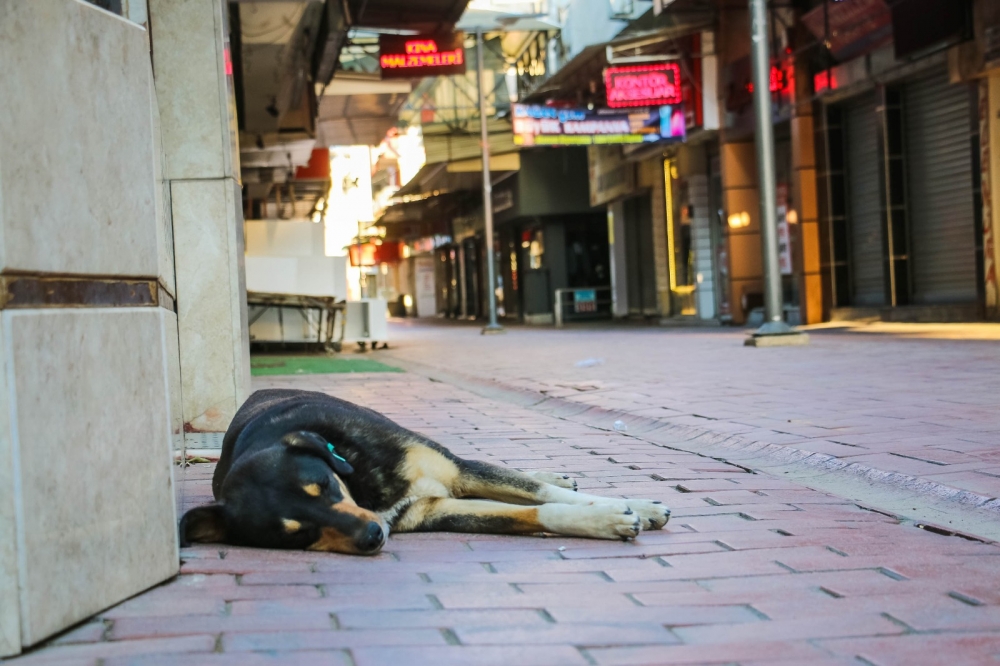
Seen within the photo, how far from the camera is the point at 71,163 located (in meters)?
3.14

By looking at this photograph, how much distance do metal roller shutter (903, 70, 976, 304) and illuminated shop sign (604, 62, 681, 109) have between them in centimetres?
639

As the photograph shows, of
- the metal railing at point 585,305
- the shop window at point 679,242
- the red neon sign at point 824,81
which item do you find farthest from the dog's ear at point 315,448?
the metal railing at point 585,305

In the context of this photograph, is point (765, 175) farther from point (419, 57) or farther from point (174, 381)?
point (174, 381)

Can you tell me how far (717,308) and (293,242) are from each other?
9689 millimetres

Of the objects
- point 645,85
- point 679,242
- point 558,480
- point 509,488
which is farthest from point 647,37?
point 509,488

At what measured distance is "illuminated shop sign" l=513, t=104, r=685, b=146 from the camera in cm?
2480

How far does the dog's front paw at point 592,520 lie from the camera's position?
4.01 metres

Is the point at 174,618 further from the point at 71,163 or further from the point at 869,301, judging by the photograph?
the point at 869,301

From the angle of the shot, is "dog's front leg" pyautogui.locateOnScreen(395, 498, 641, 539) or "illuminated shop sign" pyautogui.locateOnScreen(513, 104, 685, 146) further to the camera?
"illuminated shop sign" pyautogui.locateOnScreen(513, 104, 685, 146)

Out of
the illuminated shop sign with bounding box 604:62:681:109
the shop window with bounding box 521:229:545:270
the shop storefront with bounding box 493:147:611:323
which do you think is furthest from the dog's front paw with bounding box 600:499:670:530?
the shop window with bounding box 521:229:545:270

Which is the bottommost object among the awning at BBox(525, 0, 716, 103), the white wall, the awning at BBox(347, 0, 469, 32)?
the white wall

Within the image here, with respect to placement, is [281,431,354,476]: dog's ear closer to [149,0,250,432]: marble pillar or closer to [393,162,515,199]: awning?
[149,0,250,432]: marble pillar

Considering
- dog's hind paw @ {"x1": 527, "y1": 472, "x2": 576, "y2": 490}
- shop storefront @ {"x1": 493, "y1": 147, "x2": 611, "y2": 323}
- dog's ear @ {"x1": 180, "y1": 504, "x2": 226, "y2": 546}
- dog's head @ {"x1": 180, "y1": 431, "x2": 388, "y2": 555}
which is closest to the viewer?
dog's head @ {"x1": 180, "y1": 431, "x2": 388, "y2": 555}

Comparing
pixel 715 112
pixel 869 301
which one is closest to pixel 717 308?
pixel 715 112
